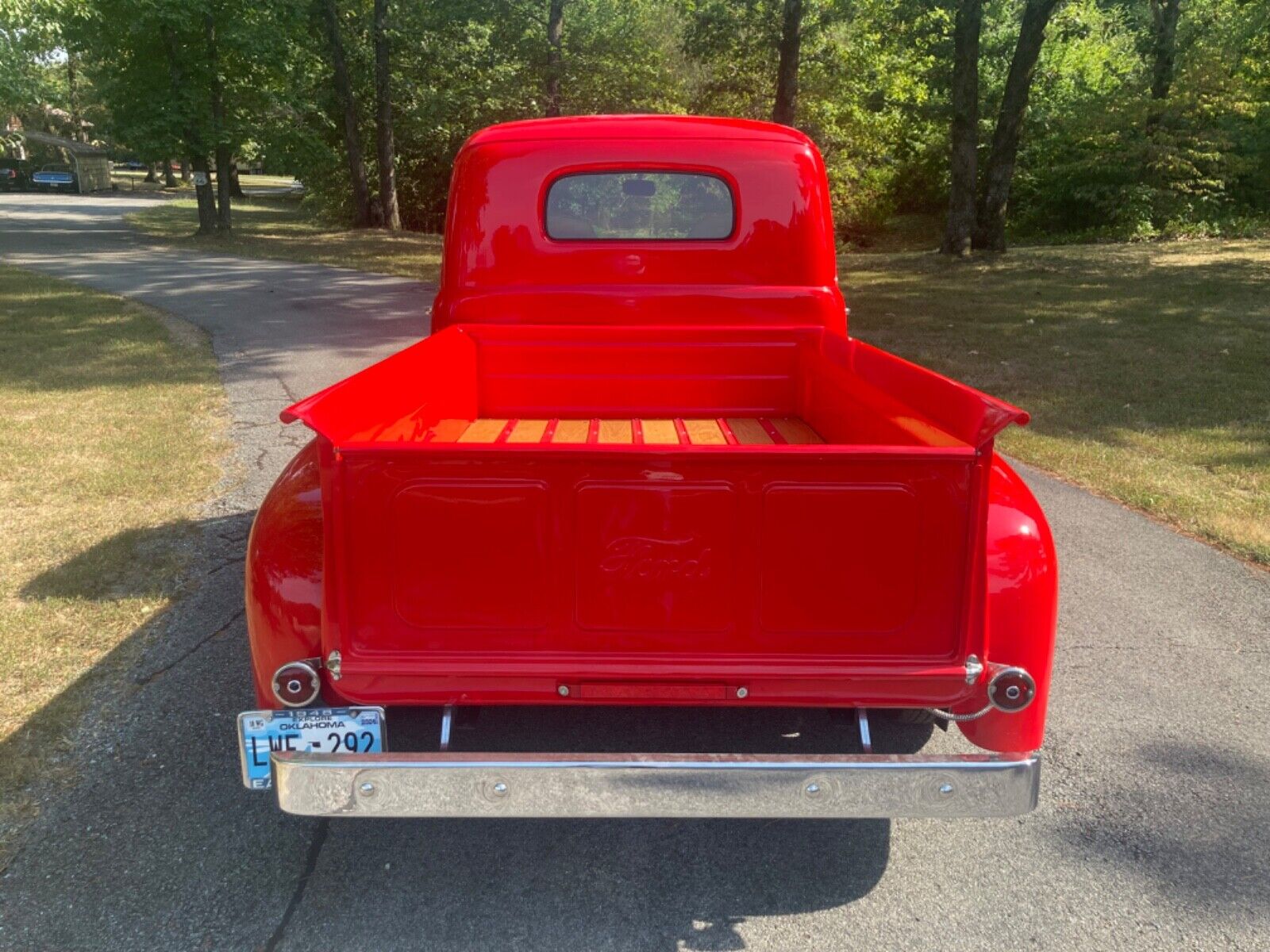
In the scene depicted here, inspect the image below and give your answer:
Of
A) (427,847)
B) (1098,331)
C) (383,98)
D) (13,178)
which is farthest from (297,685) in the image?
(13,178)

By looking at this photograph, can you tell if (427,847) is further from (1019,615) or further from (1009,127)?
(1009,127)

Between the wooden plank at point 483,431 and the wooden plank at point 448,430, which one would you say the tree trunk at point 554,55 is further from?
the wooden plank at point 448,430

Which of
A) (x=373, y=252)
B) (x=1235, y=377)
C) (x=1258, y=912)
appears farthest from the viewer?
(x=373, y=252)

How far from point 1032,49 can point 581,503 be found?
17018 millimetres

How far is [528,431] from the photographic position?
3.81m

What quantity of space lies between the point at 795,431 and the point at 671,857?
1743mm

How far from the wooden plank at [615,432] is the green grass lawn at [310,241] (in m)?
12.5

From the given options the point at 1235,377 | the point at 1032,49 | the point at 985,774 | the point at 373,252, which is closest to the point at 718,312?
the point at 985,774

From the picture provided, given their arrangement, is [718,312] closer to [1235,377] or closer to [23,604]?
[23,604]

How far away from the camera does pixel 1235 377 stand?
29.7ft

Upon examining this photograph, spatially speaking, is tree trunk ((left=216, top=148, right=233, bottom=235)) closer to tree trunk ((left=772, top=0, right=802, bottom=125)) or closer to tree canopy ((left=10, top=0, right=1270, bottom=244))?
tree canopy ((left=10, top=0, right=1270, bottom=244))

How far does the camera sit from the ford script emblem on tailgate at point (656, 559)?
2.27 m

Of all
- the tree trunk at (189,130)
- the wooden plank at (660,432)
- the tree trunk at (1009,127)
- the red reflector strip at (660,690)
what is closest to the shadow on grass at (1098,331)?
the tree trunk at (1009,127)

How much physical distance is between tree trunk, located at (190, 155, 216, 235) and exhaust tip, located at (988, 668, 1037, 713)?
70.7ft
